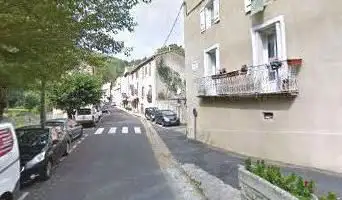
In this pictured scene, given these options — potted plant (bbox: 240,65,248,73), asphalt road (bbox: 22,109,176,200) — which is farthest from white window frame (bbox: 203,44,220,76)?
asphalt road (bbox: 22,109,176,200)

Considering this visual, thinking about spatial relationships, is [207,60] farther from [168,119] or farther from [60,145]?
[168,119]

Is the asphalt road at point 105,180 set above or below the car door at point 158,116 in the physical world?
below

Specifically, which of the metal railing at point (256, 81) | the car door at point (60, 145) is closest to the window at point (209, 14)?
the metal railing at point (256, 81)

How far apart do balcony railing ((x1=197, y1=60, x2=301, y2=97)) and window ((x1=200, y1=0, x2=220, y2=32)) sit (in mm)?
2821

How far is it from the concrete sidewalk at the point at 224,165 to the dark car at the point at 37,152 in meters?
4.51

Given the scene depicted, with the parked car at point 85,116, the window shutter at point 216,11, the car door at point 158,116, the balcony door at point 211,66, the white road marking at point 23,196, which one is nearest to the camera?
the white road marking at point 23,196

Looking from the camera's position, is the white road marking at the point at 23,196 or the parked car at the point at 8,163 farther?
the white road marking at the point at 23,196

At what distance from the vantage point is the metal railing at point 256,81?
14.0 metres

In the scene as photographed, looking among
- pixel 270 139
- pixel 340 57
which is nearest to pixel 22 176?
pixel 270 139

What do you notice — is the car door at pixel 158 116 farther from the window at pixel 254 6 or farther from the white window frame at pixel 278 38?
the white window frame at pixel 278 38

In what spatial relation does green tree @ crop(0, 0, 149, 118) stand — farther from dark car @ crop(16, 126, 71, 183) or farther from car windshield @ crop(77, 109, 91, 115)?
car windshield @ crop(77, 109, 91, 115)

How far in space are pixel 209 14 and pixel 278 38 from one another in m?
8.02

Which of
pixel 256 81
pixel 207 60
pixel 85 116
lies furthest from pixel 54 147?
pixel 85 116

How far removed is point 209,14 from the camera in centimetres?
2239
